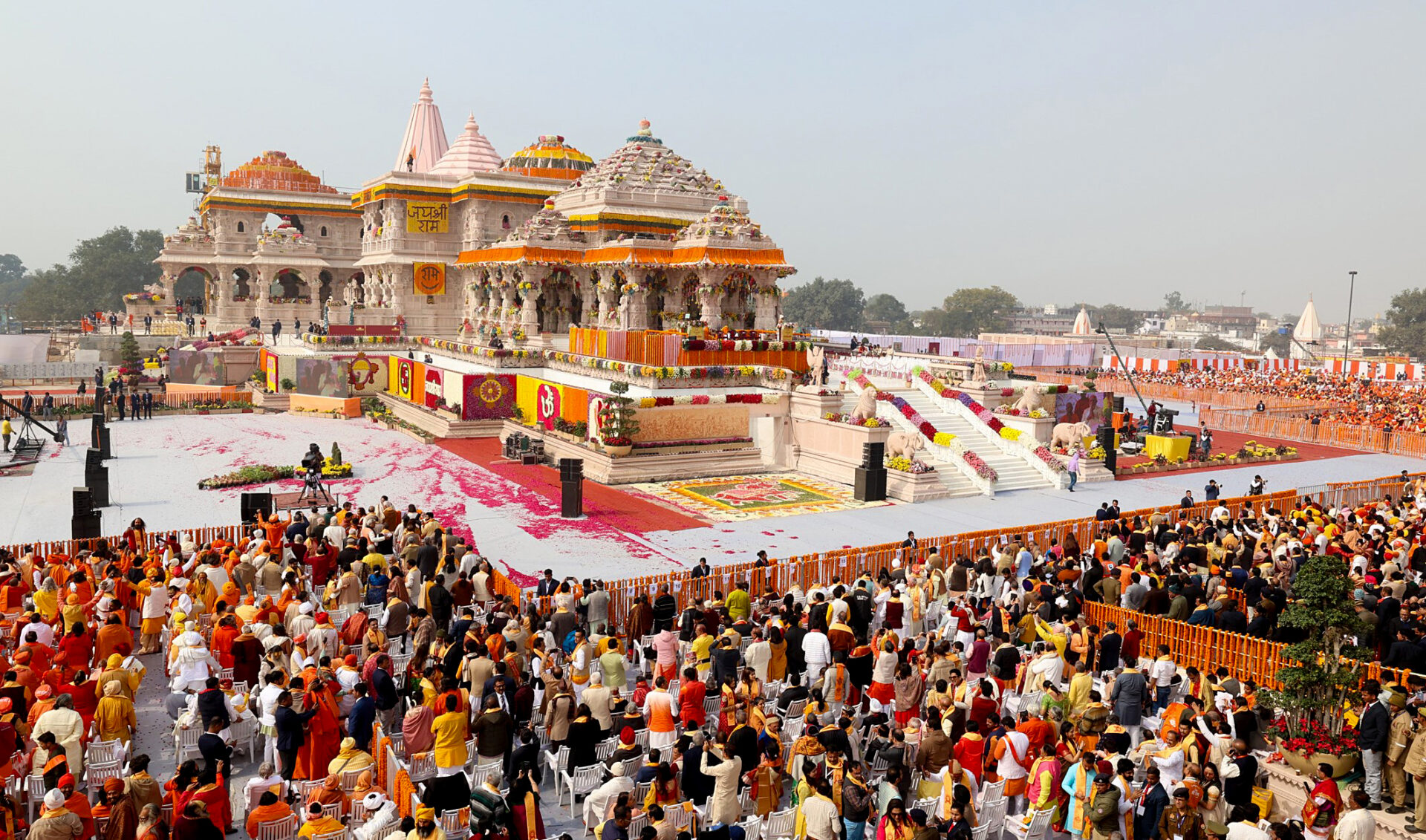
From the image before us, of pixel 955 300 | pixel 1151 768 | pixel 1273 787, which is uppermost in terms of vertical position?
pixel 955 300

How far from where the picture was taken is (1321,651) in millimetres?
11859

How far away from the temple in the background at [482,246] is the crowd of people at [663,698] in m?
26.6

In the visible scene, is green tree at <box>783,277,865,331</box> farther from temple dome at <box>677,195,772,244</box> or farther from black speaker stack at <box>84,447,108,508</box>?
black speaker stack at <box>84,447,108,508</box>

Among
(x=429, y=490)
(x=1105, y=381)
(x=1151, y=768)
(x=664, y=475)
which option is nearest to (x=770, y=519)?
(x=664, y=475)

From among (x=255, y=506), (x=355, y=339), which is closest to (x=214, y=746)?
(x=255, y=506)

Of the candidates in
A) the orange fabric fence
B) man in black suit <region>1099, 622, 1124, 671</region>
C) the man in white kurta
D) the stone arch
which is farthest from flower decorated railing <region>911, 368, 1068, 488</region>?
the stone arch

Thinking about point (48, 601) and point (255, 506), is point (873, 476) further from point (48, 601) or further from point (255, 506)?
point (48, 601)

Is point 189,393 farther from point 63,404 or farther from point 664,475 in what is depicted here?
point 664,475

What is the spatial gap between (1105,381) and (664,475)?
132ft

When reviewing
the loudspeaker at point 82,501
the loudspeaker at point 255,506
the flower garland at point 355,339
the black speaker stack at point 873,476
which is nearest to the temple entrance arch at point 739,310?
the flower garland at point 355,339

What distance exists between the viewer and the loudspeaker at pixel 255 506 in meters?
20.7

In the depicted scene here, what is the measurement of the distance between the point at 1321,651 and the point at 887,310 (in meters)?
164

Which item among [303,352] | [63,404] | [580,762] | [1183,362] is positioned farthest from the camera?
[1183,362]

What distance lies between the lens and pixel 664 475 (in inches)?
1134
